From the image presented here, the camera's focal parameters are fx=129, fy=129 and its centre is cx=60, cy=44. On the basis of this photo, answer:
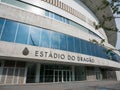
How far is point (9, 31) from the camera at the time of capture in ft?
46.5

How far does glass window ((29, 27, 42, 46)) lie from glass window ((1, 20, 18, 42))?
2.02 meters

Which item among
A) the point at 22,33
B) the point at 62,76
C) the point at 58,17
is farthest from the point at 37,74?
the point at 58,17

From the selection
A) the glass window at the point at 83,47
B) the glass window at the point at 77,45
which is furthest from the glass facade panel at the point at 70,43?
the glass window at the point at 83,47

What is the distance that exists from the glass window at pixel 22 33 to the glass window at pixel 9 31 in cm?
56

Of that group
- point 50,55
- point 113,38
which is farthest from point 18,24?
point 113,38

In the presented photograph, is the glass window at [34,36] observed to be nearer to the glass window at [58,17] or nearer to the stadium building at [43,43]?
the stadium building at [43,43]

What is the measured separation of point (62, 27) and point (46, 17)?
309cm

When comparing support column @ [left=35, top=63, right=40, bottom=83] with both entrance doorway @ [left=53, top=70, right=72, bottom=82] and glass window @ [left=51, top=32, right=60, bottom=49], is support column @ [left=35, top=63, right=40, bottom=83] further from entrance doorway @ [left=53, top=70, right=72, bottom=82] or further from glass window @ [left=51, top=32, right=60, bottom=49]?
glass window @ [left=51, top=32, right=60, bottom=49]

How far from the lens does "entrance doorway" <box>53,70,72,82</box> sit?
64.9 ft

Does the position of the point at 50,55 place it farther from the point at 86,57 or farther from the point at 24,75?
the point at 86,57

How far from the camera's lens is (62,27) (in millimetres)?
20031

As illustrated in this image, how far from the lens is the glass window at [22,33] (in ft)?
47.8

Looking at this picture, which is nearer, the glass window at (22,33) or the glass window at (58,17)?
the glass window at (22,33)

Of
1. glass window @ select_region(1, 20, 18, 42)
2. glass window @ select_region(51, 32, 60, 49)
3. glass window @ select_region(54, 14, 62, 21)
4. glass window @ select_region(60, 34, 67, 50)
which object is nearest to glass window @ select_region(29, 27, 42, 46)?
glass window @ select_region(1, 20, 18, 42)
